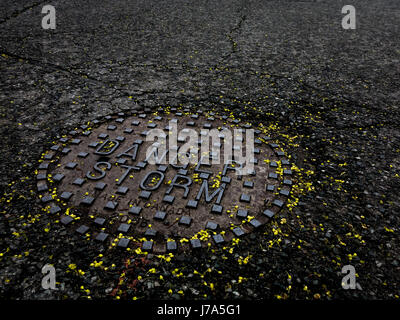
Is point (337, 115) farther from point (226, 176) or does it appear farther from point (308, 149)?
point (226, 176)

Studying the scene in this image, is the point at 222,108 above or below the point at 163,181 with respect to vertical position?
above

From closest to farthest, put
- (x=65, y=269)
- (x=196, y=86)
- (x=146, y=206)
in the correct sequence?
(x=65, y=269) < (x=146, y=206) < (x=196, y=86)

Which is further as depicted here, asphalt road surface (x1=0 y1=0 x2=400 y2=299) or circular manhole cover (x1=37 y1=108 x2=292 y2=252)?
circular manhole cover (x1=37 y1=108 x2=292 y2=252)

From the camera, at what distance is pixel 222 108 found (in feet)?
10.3

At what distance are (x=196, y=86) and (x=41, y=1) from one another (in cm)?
581

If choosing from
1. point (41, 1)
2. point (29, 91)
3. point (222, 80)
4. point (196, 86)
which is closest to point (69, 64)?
point (29, 91)

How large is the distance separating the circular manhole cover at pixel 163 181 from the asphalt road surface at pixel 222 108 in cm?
12

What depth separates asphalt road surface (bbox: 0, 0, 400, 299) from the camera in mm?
1584

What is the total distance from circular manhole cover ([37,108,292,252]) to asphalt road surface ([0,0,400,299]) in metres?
0.12

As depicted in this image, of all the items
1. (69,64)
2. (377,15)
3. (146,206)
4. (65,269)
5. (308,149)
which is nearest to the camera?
(65,269)

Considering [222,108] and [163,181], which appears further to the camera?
[222,108]

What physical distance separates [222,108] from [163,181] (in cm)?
138
